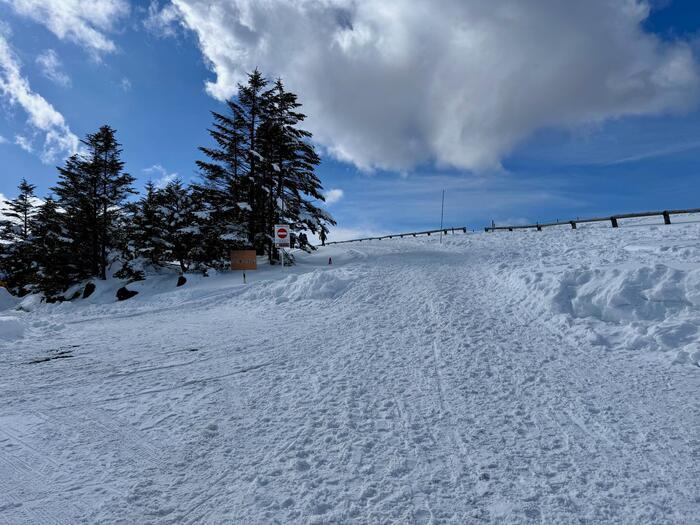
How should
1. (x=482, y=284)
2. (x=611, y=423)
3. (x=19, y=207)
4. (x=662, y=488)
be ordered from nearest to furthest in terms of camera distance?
(x=662, y=488), (x=611, y=423), (x=482, y=284), (x=19, y=207)

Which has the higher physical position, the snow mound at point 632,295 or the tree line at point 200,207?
the tree line at point 200,207

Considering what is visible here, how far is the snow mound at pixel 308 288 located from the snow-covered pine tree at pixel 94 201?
737 inches

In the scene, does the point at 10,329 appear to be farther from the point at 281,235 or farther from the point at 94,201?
the point at 94,201

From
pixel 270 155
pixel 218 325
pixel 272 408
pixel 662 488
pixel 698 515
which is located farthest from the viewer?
pixel 270 155

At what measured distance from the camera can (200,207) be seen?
2247 centimetres

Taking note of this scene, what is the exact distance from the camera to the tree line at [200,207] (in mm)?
22016

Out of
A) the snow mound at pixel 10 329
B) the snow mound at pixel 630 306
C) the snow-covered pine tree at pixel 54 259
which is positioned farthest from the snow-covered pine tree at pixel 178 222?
the snow mound at pixel 630 306

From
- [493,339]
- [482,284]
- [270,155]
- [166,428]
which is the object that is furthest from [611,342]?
[270,155]

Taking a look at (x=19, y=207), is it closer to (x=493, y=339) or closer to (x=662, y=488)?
(x=493, y=339)

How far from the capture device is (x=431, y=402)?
497 centimetres

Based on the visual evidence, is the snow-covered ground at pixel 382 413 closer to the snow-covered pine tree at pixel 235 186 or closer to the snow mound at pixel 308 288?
the snow mound at pixel 308 288

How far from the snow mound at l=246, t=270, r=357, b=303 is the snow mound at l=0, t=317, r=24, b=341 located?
6973 mm

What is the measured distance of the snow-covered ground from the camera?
315 centimetres

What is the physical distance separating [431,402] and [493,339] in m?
3.13
